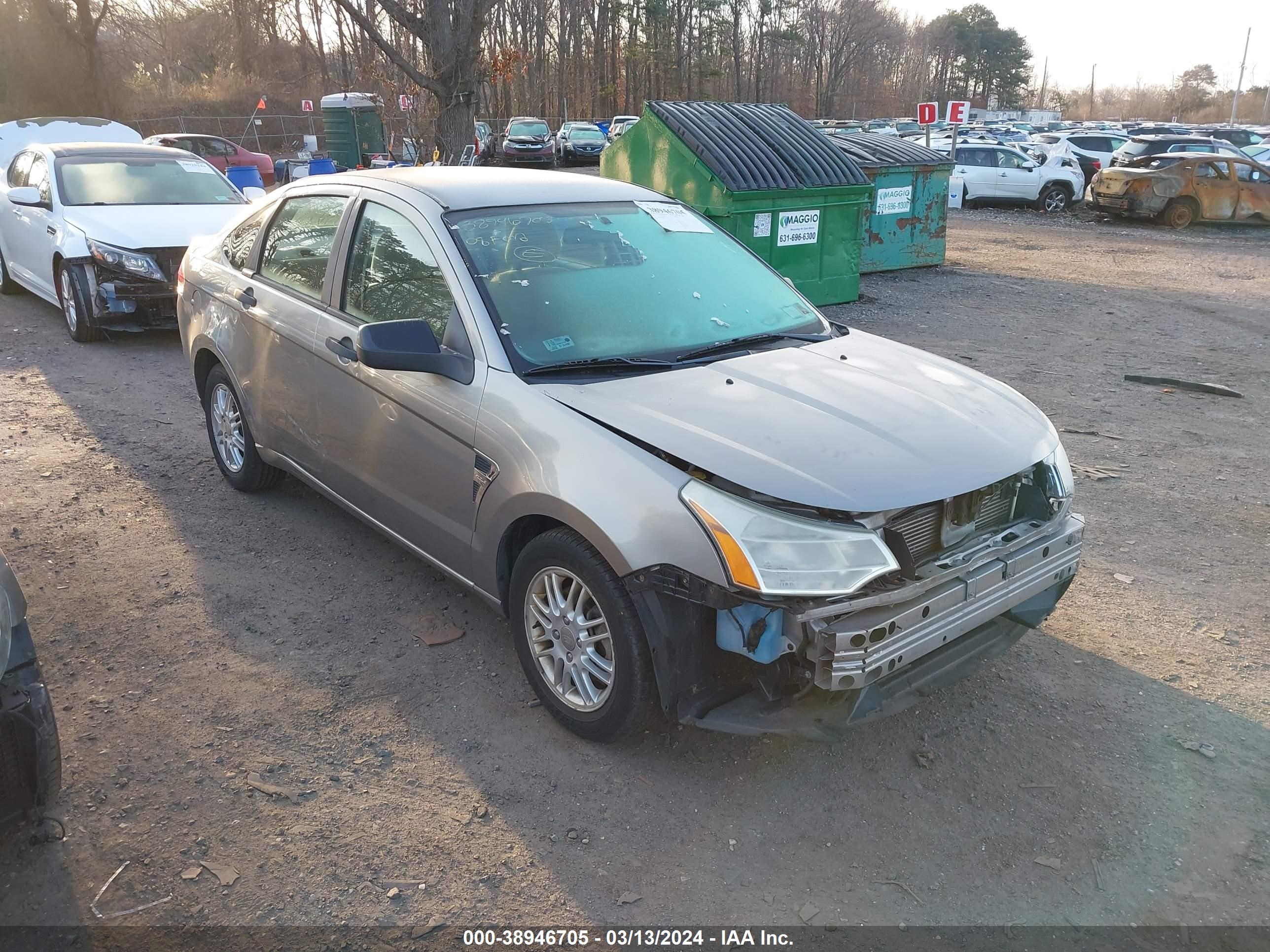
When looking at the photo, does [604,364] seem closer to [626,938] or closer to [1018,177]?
[626,938]

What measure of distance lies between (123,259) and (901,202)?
A: 31.0ft

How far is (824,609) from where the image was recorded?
2711 millimetres

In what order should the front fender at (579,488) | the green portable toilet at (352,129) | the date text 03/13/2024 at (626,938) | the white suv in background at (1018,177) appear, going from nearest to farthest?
1. the date text 03/13/2024 at (626,938)
2. the front fender at (579,488)
3. the white suv in background at (1018,177)
4. the green portable toilet at (352,129)

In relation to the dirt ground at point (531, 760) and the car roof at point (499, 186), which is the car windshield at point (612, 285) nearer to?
the car roof at point (499, 186)

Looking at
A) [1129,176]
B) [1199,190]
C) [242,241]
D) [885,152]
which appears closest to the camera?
[242,241]

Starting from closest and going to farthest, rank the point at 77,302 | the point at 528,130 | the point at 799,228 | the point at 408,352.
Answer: the point at 408,352
the point at 77,302
the point at 799,228
the point at 528,130

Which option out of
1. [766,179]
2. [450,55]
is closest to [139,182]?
[766,179]

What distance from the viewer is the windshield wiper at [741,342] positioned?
11.9ft

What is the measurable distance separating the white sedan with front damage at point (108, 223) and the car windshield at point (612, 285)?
5929 mm

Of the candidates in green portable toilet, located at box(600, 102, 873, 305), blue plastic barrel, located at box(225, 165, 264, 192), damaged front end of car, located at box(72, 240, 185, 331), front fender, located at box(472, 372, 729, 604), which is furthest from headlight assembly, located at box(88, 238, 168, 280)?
blue plastic barrel, located at box(225, 165, 264, 192)

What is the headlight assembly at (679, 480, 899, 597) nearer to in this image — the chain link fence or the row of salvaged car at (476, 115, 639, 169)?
the row of salvaged car at (476, 115, 639, 169)

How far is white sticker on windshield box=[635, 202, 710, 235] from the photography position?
14.0 ft

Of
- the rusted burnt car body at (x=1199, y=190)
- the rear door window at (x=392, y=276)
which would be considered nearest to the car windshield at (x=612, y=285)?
the rear door window at (x=392, y=276)

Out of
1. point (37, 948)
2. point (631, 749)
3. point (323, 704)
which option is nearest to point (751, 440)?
point (631, 749)
